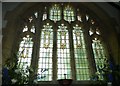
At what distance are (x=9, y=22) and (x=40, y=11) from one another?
1258 millimetres

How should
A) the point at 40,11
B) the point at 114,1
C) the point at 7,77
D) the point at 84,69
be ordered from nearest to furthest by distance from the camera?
the point at 7,77 < the point at 114,1 < the point at 84,69 < the point at 40,11

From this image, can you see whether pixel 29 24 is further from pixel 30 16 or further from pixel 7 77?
pixel 7 77

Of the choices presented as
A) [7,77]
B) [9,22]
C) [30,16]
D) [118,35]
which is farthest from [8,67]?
[118,35]

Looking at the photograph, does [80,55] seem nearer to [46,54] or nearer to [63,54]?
[63,54]

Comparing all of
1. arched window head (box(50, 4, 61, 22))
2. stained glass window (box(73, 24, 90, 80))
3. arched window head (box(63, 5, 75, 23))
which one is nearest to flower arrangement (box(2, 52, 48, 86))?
stained glass window (box(73, 24, 90, 80))

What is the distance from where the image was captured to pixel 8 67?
5.77m

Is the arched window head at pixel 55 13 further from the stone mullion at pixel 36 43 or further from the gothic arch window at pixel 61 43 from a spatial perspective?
the stone mullion at pixel 36 43

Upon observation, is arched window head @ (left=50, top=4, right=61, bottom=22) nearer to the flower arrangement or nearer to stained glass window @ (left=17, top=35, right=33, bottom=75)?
stained glass window @ (left=17, top=35, right=33, bottom=75)

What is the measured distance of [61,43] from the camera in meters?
7.85

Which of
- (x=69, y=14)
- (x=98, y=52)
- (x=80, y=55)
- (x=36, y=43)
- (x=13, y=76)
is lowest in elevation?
(x=13, y=76)

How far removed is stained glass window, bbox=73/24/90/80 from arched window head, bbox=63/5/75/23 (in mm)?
372

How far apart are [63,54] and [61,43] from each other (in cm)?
42

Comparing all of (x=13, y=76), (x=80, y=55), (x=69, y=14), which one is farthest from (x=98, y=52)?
(x=13, y=76)

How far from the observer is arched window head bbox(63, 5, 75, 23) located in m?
8.52
